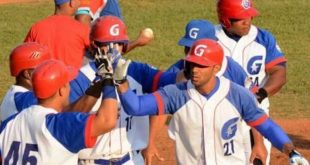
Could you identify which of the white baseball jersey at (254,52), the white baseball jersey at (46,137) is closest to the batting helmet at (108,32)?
the white baseball jersey at (46,137)

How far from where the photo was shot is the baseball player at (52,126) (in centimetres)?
573

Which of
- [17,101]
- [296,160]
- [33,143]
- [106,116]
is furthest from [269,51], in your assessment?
[33,143]

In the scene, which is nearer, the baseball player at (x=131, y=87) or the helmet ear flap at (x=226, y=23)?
the baseball player at (x=131, y=87)

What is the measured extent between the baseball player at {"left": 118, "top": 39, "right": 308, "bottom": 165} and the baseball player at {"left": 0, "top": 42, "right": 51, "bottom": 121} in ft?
2.52

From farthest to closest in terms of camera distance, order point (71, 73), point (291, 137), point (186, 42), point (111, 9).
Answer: point (291, 137), point (111, 9), point (186, 42), point (71, 73)

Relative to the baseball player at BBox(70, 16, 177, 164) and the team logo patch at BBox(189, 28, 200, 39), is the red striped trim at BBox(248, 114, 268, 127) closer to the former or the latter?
the baseball player at BBox(70, 16, 177, 164)

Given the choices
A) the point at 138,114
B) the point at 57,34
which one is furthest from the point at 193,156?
the point at 57,34

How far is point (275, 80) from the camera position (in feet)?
27.9

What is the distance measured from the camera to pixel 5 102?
689 centimetres

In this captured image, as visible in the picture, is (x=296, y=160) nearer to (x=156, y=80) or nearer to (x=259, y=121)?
(x=259, y=121)

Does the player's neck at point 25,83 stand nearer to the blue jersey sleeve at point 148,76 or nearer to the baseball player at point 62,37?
the blue jersey sleeve at point 148,76

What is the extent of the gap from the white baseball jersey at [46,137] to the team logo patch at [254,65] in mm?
2952

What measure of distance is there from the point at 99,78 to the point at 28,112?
1.73 feet

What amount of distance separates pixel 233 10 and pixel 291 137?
4319mm
